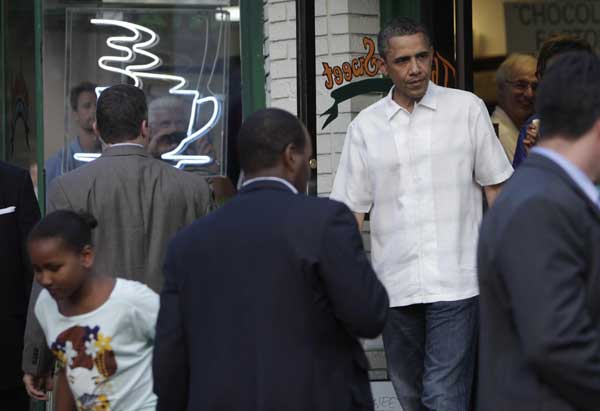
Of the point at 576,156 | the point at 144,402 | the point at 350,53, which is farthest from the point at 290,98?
the point at 576,156

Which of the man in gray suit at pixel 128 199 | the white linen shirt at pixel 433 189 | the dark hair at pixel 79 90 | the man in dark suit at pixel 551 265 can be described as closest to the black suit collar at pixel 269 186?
the man in dark suit at pixel 551 265

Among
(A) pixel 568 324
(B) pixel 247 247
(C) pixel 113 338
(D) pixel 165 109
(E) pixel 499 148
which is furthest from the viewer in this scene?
(D) pixel 165 109

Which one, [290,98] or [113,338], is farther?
[290,98]

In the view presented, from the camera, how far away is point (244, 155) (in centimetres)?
429

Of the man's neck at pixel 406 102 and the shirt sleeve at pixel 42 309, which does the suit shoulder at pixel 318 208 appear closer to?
the shirt sleeve at pixel 42 309

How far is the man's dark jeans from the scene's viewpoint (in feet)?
20.1

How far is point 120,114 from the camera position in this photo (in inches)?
227

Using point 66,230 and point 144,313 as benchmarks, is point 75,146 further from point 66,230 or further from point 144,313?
point 144,313

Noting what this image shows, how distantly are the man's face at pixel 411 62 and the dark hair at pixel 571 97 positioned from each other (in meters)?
2.67

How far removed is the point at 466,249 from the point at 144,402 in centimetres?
178

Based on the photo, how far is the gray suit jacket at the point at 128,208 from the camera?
5707 millimetres

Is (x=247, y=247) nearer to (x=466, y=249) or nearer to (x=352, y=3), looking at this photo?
(x=466, y=249)

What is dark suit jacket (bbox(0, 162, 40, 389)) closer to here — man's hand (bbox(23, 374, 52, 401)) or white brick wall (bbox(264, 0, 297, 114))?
man's hand (bbox(23, 374, 52, 401))

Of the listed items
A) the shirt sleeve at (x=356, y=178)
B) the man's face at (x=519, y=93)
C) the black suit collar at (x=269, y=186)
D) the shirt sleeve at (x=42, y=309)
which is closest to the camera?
the black suit collar at (x=269, y=186)
